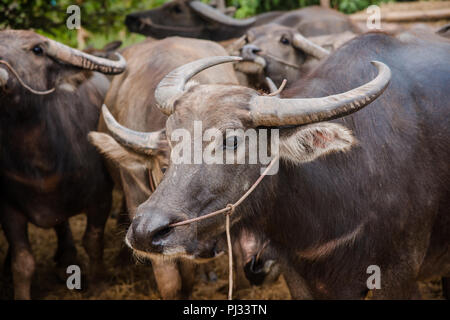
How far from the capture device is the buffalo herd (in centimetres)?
238

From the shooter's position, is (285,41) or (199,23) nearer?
(285,41)

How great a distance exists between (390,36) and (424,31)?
1.91 ft

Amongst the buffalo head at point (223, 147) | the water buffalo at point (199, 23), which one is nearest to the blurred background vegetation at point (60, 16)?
the water buffalo at point (199, 23)

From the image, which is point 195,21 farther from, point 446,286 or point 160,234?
point 160,234

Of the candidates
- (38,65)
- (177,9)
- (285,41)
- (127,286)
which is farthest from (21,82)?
(177,9)

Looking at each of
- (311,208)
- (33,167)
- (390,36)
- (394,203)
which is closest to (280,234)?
(311,208)

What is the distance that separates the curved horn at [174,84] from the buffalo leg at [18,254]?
7.28 ft

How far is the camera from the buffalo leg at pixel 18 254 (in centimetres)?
421

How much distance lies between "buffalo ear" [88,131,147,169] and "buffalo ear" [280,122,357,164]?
0.98 m

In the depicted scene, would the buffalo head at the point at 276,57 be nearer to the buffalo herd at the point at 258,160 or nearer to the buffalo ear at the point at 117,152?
the buffalo herd at the point at 258,160

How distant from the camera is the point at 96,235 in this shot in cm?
459

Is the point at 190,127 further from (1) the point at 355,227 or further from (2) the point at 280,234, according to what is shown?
(1) the point at 355,227

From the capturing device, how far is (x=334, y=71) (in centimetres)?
299

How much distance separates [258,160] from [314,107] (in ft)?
1.33
